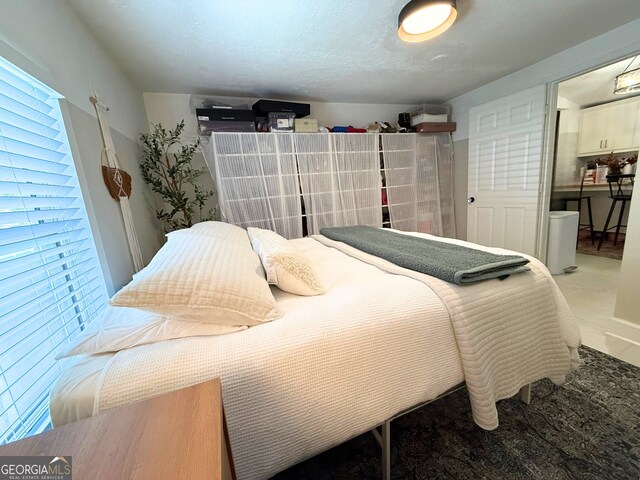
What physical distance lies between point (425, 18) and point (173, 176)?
2.39m

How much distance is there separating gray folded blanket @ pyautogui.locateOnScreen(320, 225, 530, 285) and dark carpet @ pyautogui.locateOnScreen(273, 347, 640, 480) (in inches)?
30.4

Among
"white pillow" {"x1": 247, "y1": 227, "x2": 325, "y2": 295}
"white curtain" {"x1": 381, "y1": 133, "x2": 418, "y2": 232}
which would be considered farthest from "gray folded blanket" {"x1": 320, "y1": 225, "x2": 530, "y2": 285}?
"white curtain" {"x1": 381, "y1": 133, "x2": 418, "y2": 232}

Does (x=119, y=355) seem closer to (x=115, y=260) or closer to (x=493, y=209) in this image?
(x=115, y=260)

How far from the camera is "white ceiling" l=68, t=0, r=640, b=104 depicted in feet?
4.93

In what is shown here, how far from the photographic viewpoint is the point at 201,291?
31.7 inches

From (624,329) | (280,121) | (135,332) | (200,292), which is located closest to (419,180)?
(280,121)

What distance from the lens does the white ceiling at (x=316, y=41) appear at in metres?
1.50

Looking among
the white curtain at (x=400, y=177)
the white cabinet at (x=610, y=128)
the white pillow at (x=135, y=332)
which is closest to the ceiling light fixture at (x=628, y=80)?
the white cabinet at (x=610, y=128)

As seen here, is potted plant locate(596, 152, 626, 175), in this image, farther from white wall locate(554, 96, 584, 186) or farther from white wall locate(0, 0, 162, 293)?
white wall locate(0, 0, 162, 293)

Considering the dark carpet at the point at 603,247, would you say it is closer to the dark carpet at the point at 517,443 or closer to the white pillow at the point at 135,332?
the dark carpet at the point at 517,443

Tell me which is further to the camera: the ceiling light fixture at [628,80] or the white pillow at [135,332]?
the ceiling light fixture at [628,80]

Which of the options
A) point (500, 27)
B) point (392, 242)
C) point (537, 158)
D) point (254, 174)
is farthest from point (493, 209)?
point (254, 174)

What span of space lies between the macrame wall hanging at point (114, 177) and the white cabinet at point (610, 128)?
622 centimetres

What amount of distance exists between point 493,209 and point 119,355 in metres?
3.69
